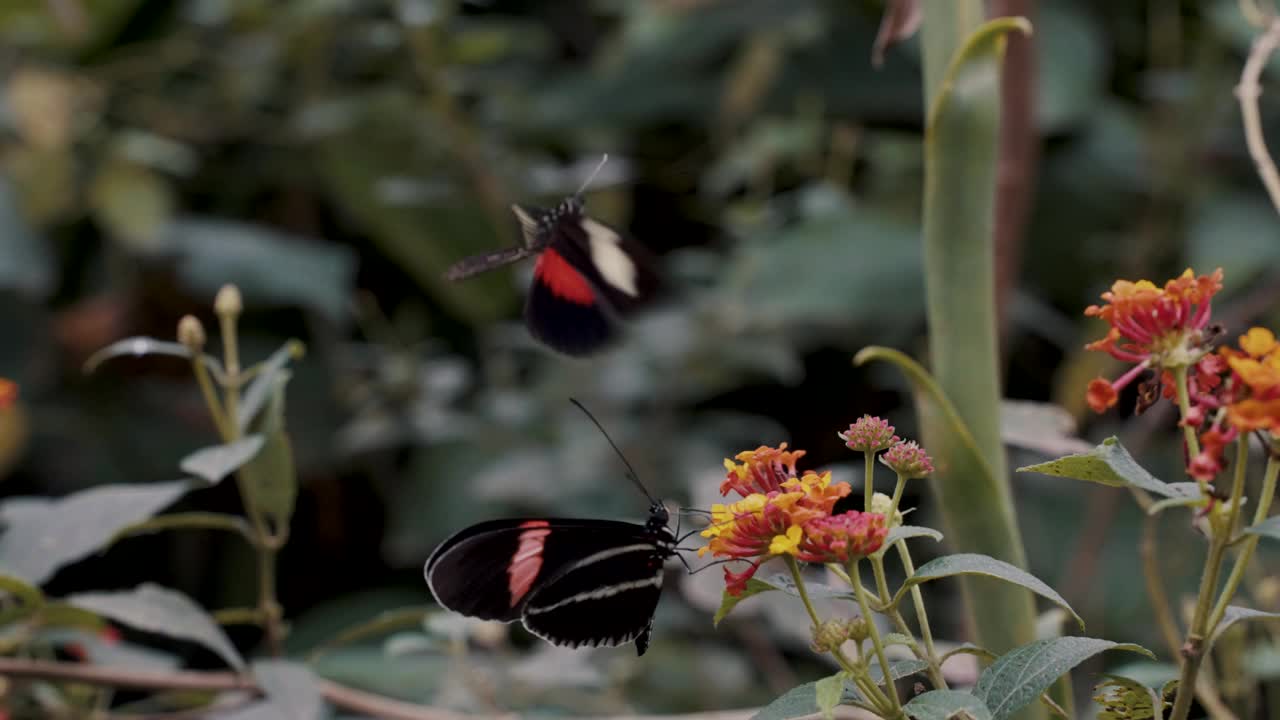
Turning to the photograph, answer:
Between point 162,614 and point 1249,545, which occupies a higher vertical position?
point 1249,545

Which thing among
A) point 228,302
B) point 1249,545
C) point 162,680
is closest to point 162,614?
point 162,680

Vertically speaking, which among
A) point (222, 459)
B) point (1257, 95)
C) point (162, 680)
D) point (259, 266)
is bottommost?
point (259, 266)

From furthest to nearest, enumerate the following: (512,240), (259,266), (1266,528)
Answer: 1. (259,266)
2. (512,240)
3. (1266,528)

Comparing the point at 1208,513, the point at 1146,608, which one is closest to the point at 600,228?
the point at 1208,513

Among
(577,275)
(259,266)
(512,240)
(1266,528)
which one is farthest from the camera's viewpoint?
(259,266)

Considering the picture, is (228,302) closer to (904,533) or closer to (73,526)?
(73,526)
